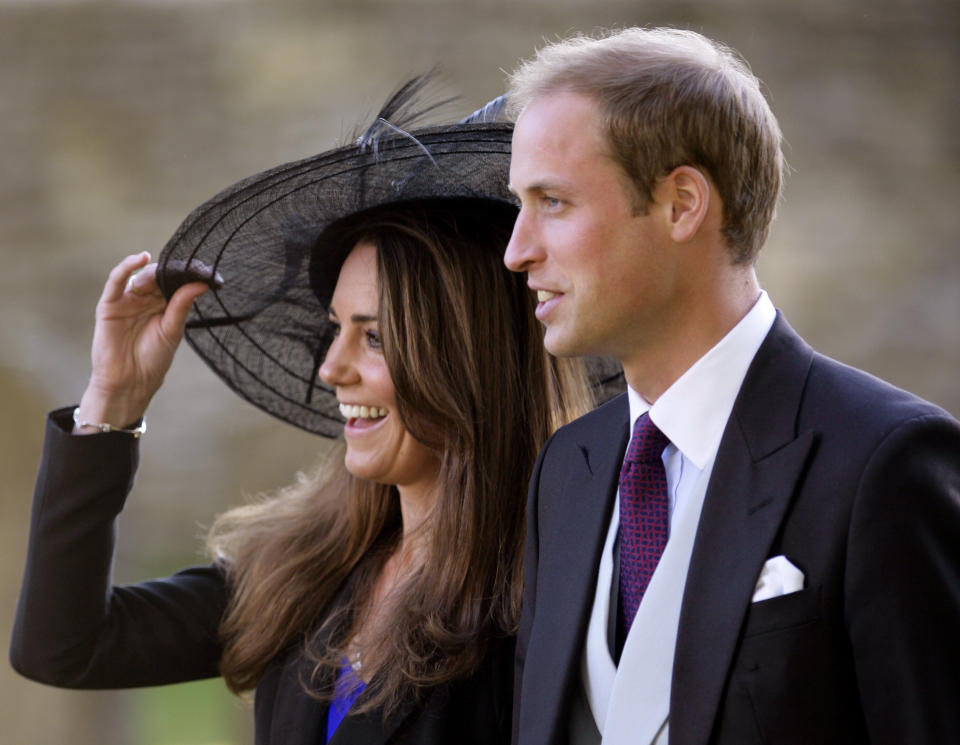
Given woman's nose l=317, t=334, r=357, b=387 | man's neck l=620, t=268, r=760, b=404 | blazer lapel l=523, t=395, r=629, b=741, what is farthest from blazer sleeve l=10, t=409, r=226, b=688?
man's neck l=620, t=268, r=760, b=404

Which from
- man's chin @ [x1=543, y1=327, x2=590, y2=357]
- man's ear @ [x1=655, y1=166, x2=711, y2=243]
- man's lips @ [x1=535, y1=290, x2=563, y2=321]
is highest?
man's ear @ [x1=655, y1=166, x2=711, y2=243]

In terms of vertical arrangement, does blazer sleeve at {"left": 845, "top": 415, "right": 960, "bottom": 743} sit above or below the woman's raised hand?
below

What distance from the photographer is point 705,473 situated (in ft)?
4.72

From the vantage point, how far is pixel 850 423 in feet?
4.28

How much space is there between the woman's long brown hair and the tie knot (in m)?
0.53

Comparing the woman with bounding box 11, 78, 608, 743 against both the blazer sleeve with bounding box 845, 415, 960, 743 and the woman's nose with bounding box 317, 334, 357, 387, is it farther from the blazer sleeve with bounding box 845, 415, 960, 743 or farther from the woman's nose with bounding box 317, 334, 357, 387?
the blazer sleeve with bounding box 845, 415, 960, 743

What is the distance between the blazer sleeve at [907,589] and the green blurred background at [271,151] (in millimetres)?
4982

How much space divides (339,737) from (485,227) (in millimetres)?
927

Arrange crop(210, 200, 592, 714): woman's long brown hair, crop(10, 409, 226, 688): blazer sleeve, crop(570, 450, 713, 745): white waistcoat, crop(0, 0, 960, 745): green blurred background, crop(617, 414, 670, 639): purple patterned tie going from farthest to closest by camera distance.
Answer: crop(0, 0, 960, 745): green blurred background
crop(10, 409, 226, 688): blazer sleeve
crop(210, 200, 592, 714): woman's long brown hair
crop(617, 414, 670, 639): purple patterned tie
crop(570, 450, 713, 745): white waistcoat

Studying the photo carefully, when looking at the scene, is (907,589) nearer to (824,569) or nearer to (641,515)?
(824,569)

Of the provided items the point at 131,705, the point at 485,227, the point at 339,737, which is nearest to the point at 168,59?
the point at 131,705

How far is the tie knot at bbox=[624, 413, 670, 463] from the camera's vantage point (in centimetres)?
151

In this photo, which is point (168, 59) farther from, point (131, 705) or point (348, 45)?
point (131, 705)

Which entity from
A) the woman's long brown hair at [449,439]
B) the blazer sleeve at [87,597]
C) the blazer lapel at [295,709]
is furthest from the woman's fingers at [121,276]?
the blazer lapel at [295,709]
